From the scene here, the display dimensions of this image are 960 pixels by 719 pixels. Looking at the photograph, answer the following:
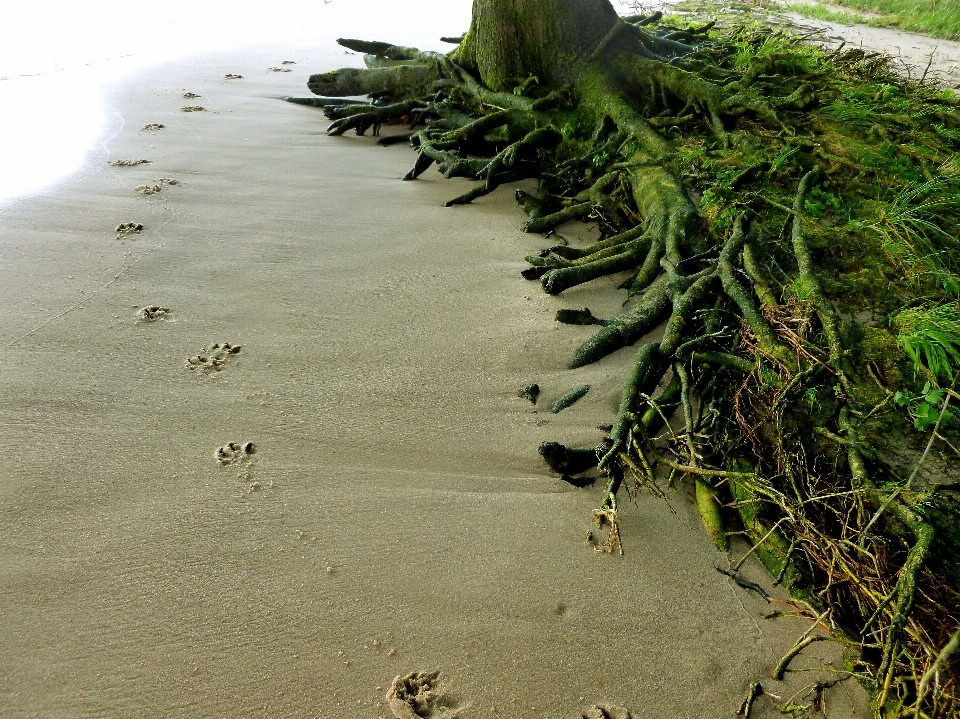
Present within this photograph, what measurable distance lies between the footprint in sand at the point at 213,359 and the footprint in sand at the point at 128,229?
1506 millimetres

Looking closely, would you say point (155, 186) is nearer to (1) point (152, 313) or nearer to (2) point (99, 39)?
(1) point (152, 313)

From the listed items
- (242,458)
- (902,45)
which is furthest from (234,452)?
(902,45)

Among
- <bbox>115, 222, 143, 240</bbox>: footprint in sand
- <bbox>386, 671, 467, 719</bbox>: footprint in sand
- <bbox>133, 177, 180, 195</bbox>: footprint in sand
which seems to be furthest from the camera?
<bbox>133, 177, 180, 195</bbox>: footprint in sand

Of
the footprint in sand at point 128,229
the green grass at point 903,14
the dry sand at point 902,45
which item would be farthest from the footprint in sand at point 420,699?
the green grass at point 903,14

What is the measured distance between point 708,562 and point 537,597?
1.94 feet

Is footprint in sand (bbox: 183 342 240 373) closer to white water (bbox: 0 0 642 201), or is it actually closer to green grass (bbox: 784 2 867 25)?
white water (bbox: 0 0 642 201)

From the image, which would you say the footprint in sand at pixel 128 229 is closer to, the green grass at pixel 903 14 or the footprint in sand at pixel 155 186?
Answer: the footprint in sand at pixel 155 186

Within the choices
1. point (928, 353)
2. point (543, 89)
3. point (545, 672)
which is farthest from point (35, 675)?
point (543, 89)

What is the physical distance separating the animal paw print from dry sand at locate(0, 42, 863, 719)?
2cm

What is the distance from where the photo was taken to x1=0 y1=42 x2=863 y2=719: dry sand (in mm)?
1920

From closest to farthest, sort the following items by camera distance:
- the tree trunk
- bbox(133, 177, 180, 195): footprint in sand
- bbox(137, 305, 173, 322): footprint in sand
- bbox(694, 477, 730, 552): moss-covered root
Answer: bbox(694, 477, 730, 552): moss-covered root < bbox(137, 305, 173, 322): footprint in sand < bbox(133, 177, 180, 195): footprint in sand < the tree trunk

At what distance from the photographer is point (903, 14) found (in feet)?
31.3

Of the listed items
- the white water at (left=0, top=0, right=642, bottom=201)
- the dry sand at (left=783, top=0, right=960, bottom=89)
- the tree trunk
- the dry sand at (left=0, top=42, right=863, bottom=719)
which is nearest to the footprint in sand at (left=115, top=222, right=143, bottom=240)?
the dry sand at (left=0, top=42, right=863, bottom=719)

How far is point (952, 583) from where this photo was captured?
6.37 ft
